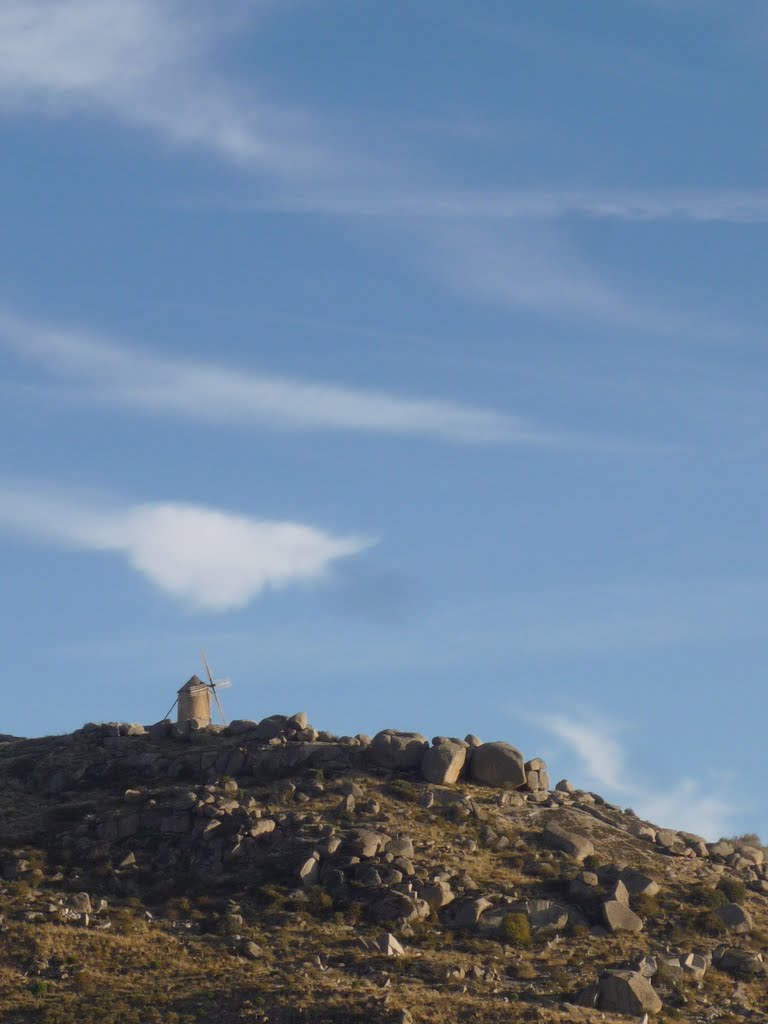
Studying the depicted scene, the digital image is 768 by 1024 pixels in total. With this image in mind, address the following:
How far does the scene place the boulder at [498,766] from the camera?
69250 mm

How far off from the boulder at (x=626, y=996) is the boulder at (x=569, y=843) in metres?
14.0

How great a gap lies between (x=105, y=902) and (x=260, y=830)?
800cm

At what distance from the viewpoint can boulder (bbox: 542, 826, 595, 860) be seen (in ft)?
207

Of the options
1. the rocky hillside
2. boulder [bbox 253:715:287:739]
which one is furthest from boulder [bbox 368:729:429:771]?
boulder [bbox 253:715:287:739]

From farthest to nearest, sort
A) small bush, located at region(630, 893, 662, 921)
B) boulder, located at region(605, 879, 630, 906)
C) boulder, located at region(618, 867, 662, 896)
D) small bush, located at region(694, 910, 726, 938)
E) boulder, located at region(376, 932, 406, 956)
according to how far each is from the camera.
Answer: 1. boulder, located at region(618, 867, 662, 896)
2. small bush, located at region(630, 893, 662, 921)
3. small bush, located at region(694, 910, 726, 938)
4. boulder, located at region(605, 879, 630, 906)
5. boulder, located at region(376, 932, 406, 956)

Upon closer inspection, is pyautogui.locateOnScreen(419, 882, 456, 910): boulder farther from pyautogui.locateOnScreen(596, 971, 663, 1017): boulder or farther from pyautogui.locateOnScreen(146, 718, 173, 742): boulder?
pyautogui.locateOnScreen(146, 718, 173, 742): boulder

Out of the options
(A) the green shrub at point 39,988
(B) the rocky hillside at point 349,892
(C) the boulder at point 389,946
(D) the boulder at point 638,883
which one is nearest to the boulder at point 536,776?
(B) the rocky hillside at point 349,892

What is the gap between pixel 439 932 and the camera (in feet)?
178

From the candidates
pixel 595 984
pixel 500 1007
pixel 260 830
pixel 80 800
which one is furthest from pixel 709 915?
pixel 80 800

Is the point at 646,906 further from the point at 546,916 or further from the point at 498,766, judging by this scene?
the point at 498,766

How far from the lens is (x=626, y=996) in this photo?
4800 cm

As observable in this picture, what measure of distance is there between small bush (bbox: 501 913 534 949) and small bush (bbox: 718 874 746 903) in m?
12.0

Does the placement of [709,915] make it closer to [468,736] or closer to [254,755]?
[468,736]

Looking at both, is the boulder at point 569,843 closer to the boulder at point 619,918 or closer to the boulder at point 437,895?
the boulder at point 619,918
